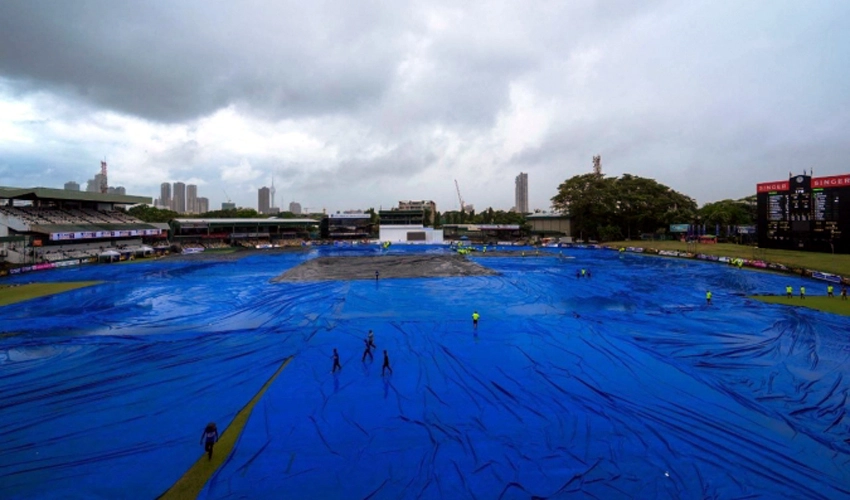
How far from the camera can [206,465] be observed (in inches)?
391

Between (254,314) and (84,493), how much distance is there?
17609 mm

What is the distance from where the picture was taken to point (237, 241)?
288 feet

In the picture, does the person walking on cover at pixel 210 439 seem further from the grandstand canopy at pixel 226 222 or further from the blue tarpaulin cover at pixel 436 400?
the grandstand canopy at pixel 226 222

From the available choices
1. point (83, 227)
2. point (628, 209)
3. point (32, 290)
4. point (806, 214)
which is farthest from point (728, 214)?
point (83, 227)

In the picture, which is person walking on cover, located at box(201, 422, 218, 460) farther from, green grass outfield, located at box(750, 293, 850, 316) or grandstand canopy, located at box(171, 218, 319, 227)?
grandstand canopy, located at box(171, 218, 319, 227)

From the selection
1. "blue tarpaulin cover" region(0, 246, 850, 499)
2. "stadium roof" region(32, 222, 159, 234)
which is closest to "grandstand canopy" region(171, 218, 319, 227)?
"stadium roof" region(32, 222, 159, 234)

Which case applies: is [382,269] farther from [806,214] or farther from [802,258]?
[806,214]

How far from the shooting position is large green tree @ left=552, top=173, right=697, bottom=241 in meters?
88.2

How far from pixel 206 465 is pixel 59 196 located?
7387cm

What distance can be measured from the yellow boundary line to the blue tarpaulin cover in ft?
0.85

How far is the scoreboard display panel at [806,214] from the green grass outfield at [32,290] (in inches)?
3041

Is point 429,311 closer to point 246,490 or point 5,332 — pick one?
point 246,490

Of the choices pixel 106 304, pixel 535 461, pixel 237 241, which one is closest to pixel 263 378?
pixel 535 461

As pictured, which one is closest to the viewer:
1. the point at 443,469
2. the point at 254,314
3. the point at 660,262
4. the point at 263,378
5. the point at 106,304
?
the point at 443,469
